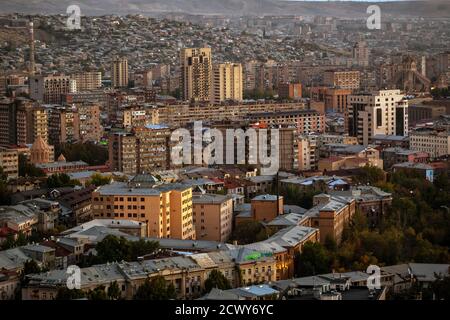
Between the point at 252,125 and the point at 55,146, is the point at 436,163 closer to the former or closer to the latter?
the point at 252,125

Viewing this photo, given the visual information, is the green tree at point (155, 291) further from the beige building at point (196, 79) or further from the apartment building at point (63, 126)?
the beige building at point (196, 79)

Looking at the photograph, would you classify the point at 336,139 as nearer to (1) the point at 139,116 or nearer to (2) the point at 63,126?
(1) the point at 139,116

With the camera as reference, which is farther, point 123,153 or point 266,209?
point 123,153

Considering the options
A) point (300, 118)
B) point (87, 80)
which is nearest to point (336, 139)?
point (300, 118)

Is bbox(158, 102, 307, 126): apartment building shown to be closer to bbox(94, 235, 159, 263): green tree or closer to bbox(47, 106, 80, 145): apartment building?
bbox(47, 106, 80, 145): apartment building

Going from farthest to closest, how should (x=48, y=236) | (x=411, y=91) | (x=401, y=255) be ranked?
(x=411, y=91) → (x=48, y=236) → (x=401, y=255)

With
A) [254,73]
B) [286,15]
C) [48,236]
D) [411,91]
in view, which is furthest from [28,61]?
[48,236]

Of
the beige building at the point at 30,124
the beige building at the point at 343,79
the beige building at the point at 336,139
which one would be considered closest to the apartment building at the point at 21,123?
the beige building at the point at 30,124
